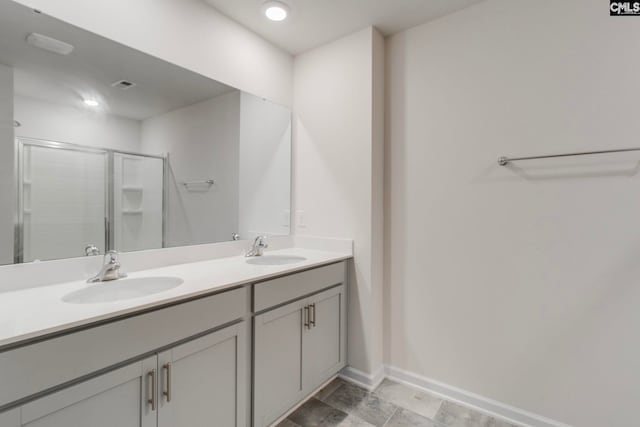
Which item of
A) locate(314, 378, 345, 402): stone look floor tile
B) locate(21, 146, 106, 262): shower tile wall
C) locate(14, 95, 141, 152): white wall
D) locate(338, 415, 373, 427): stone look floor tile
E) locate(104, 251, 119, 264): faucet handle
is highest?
locate(14, 95, 141, 152): white wall

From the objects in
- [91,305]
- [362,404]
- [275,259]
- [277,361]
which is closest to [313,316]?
[277,361]

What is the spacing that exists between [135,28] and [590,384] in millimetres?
2815

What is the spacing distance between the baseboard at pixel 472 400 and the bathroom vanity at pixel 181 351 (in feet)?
1.68

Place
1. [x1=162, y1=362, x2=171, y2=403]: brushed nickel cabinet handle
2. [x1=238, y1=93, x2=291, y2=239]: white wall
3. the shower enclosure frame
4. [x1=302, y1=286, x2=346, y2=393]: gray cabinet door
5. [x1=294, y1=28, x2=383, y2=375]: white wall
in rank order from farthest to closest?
1. [x1=238, y1=93, x2=291, y2=239]: white wall
2. [x1=294, y1=28, x2=383, y2=375]: white wall
3. [x1=302, y1=286, x2=346, y2=393]: gray cabinet door
4. the shower enclosure frame
5. [x1=162, y1=362, x2=171, y2=403]: brushed nickel cabinet handle

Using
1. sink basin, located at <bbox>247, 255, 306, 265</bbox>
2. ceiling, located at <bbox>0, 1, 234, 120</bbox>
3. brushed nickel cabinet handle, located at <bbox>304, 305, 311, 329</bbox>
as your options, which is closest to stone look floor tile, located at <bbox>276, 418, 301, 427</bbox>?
brushed nickel cabinet handle, located at <bbox>304, 305, 311, 329</bbox>

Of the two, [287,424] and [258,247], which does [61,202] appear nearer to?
[258,247]

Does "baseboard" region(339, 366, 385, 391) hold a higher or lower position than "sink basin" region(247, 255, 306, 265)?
lower

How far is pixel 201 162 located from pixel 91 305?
1.07 meters

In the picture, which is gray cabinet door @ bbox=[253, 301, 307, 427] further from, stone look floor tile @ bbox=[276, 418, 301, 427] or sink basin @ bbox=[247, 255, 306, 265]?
sink basin @ bbox=[247, 255, 306, 265]

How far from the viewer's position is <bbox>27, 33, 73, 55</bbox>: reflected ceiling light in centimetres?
125

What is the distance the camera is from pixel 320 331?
6.02 feet

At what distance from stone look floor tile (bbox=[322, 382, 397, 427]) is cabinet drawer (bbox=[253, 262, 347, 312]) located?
0.68m

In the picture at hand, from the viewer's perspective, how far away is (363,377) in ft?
6.62

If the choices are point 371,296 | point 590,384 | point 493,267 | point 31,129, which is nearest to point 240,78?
point 31,129
